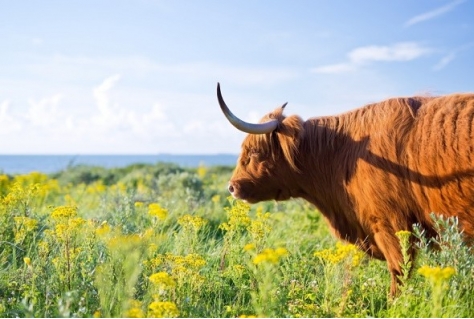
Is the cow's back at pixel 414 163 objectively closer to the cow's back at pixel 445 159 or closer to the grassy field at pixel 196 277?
the cow's back at pixel 445 159

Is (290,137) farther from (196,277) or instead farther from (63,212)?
(63,212)

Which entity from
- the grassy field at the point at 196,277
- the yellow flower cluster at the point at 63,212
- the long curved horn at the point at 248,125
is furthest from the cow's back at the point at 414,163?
the yellow flower cluster at the point at 63,212

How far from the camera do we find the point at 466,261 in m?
3.78

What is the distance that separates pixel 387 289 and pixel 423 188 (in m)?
0.85

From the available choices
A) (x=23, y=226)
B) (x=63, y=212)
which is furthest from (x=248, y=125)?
(x=23, y=226)

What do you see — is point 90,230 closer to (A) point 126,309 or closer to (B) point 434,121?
(A) point 126,309

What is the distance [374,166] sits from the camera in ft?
15.3

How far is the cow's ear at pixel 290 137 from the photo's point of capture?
5.23 m

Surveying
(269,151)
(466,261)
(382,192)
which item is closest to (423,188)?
(382,192)

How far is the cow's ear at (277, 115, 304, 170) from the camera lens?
5.23 meters

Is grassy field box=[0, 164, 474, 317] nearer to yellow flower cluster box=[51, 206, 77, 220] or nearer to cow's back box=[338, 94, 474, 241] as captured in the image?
yellow flower cluster box=[51, 206, 77, 220]

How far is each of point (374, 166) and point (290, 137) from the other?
89cm

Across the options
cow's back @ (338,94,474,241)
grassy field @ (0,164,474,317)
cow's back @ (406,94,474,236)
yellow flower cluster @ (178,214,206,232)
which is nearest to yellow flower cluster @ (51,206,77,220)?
grassy field @ (0,164,474,317)

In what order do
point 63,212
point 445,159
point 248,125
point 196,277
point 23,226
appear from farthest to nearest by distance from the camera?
point 248,125
point 23,226
point 445,159
point 63,212
point 196,277
